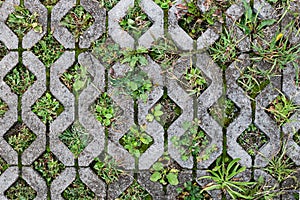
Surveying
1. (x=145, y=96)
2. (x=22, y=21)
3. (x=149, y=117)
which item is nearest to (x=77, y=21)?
(x=22, y=21)

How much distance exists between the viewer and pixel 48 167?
246 cm

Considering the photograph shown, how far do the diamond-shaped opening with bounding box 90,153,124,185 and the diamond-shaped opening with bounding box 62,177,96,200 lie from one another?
139mm

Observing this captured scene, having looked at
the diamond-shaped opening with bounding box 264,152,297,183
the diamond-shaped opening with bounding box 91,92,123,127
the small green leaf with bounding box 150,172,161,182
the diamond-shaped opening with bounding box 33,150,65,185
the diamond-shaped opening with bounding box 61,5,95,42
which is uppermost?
the diamond-shaped opening with bounding box 61,5,95,42

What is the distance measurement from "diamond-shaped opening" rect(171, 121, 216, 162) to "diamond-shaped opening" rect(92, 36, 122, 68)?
2.08ft

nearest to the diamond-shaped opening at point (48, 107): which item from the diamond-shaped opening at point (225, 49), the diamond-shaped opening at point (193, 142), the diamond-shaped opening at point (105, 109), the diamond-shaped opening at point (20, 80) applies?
the diamond-shaped opening at point (20, 80)

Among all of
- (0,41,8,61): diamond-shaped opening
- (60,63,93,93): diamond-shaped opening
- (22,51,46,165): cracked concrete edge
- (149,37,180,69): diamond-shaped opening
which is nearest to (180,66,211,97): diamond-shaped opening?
(149,37,180,69): diamond-shaped opening

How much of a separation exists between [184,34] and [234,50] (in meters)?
0.34

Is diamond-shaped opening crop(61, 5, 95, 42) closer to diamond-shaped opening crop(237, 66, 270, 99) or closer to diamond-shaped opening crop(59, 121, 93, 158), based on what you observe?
diamond-shaped opening crop(59, 121, 93, 158)

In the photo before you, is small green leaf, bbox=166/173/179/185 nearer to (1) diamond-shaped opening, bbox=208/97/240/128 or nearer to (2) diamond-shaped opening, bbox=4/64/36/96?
(1) diamond-shaped opening, bbox=208/97/240/128

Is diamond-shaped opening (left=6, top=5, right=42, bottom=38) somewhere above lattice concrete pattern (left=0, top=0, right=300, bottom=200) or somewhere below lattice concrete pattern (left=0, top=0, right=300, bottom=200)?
above

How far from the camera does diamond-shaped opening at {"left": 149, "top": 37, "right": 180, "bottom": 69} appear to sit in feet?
7.90

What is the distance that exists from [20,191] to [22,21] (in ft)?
3.76

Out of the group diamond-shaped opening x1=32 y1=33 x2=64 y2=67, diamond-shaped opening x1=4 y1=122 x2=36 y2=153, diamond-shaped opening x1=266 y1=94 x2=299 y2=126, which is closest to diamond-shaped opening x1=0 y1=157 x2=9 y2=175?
diamond-shaped opening x1=4 y1=122 x2=36 y2=153

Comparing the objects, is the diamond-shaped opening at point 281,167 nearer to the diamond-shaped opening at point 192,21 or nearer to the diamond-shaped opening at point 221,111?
the diamond-shaped opening at point 221,111
